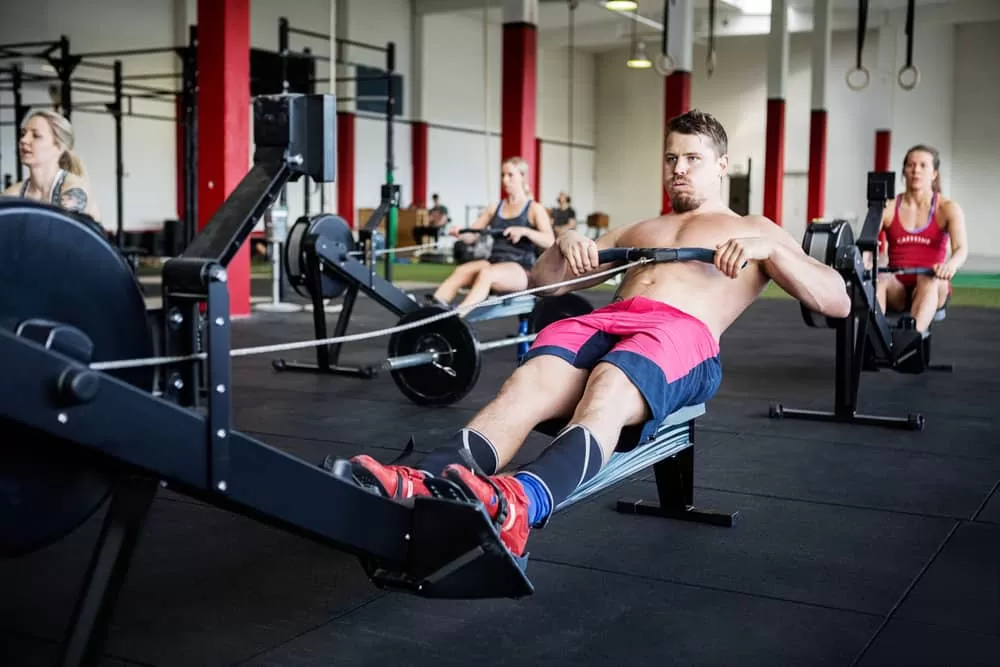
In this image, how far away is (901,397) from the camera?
174 inches

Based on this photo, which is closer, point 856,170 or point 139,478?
point 139,478

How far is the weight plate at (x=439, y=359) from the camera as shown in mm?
3982

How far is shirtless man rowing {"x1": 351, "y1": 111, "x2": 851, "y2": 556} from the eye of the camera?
1.80m

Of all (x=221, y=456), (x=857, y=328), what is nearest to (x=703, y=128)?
(x=221, y=456)

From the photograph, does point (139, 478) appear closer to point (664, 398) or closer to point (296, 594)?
point (296, 594)

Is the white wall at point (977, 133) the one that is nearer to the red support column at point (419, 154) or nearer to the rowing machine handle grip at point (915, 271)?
the red support column at point (419, 154)

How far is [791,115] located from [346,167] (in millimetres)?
9380

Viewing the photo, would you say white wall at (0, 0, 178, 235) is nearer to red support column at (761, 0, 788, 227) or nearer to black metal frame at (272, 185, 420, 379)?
black metal frame at (272, 185, 420, 379)

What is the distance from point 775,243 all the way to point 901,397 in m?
2.37

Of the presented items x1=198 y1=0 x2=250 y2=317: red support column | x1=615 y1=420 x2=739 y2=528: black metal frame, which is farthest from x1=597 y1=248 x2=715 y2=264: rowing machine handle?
x1=198 y1=0 x2=250 y2=317: red support column

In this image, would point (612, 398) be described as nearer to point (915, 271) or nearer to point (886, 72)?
point (915, 271)

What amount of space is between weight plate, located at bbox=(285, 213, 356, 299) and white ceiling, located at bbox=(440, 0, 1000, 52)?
12.1 m

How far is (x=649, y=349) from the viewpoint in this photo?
7.18 feet

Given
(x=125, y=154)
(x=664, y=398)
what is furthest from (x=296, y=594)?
(x=125, y=154)
